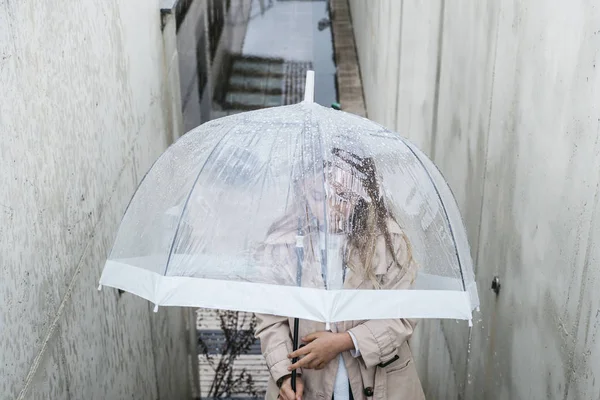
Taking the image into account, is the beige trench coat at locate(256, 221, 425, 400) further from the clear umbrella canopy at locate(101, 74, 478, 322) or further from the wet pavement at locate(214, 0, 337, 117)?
the wet pavement at locate(214, 0, 337, 117)

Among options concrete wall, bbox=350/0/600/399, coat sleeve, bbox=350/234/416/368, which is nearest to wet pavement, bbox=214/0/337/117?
concrete wall, bbox=350/0/600/399

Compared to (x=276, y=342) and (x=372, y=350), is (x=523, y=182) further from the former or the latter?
(x=276, y=342)

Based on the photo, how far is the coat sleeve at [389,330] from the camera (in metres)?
3.14

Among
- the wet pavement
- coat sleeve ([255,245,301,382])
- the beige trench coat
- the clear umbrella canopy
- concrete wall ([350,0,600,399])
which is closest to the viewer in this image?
concrete wall ([350,0,600,399])

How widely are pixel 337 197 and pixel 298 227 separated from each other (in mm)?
184

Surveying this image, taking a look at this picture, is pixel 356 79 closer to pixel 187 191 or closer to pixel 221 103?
pixel 221 103

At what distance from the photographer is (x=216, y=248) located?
3033 millimetres

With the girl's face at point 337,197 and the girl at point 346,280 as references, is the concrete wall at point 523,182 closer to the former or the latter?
the girl at point 346,280

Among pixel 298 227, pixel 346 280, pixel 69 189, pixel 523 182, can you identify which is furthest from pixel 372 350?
pixel 69 189

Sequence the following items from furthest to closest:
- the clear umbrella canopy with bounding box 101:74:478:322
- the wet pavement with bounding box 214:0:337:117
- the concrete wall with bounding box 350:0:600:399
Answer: the wet pavement with bounding box 214:0:337:117
the clear umbrella canopy with bounding box 101:74:478:322
the concrete wall with bounding box 350:0:600:399

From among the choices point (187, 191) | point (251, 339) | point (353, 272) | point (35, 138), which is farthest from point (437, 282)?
point (251, 339)

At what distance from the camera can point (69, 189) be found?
3580 mm

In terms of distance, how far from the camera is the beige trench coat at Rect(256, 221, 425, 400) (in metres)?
3.14

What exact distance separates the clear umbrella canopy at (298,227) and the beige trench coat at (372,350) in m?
0.01
